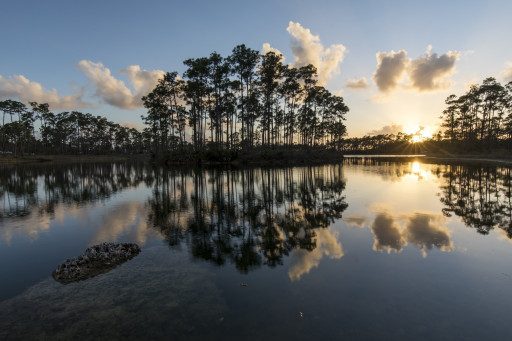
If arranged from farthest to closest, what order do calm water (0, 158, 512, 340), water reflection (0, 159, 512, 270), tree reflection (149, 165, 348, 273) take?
water reflection (0, 159, 512, 270) < tree reflection (149, 165, 348, 273) < calm water (0, 158, 512, 340)

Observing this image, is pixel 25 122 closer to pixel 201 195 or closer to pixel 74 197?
pixel 74 197

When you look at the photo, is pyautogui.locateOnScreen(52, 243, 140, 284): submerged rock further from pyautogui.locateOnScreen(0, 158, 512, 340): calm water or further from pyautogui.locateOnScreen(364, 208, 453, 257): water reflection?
pyautogui.locateOnScreen(364, 208, 453, 257): water reflection

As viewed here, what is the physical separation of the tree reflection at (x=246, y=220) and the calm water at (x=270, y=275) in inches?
3.5

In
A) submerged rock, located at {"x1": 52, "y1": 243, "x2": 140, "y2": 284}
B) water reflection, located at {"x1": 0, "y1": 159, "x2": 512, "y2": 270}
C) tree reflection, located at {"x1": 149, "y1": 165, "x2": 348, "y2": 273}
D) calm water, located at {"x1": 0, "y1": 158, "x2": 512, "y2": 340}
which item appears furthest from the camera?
water reflection, located at {"x1": 0, "y1": 159, "x2": 512, "y2": 270}

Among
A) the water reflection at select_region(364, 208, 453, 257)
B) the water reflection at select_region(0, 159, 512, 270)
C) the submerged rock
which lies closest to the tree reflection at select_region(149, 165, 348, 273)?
the water reflection at select_region(0, 159, 512, 270)

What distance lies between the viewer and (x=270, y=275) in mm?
7039

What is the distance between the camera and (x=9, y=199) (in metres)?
19.5

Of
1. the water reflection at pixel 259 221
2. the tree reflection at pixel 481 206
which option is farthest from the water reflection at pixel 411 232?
the tree reflection at pixel 481 206

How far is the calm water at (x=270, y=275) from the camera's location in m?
4.96

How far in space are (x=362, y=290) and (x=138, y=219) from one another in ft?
38.1

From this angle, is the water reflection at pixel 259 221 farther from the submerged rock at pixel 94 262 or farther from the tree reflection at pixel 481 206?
the submerged rock at pixel 94 262

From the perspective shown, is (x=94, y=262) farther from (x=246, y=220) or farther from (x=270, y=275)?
(x=246, y=220)

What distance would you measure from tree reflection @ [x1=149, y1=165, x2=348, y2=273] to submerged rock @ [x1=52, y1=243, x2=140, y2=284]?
1.80 metres

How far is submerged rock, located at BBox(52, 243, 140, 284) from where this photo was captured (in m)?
7.13
